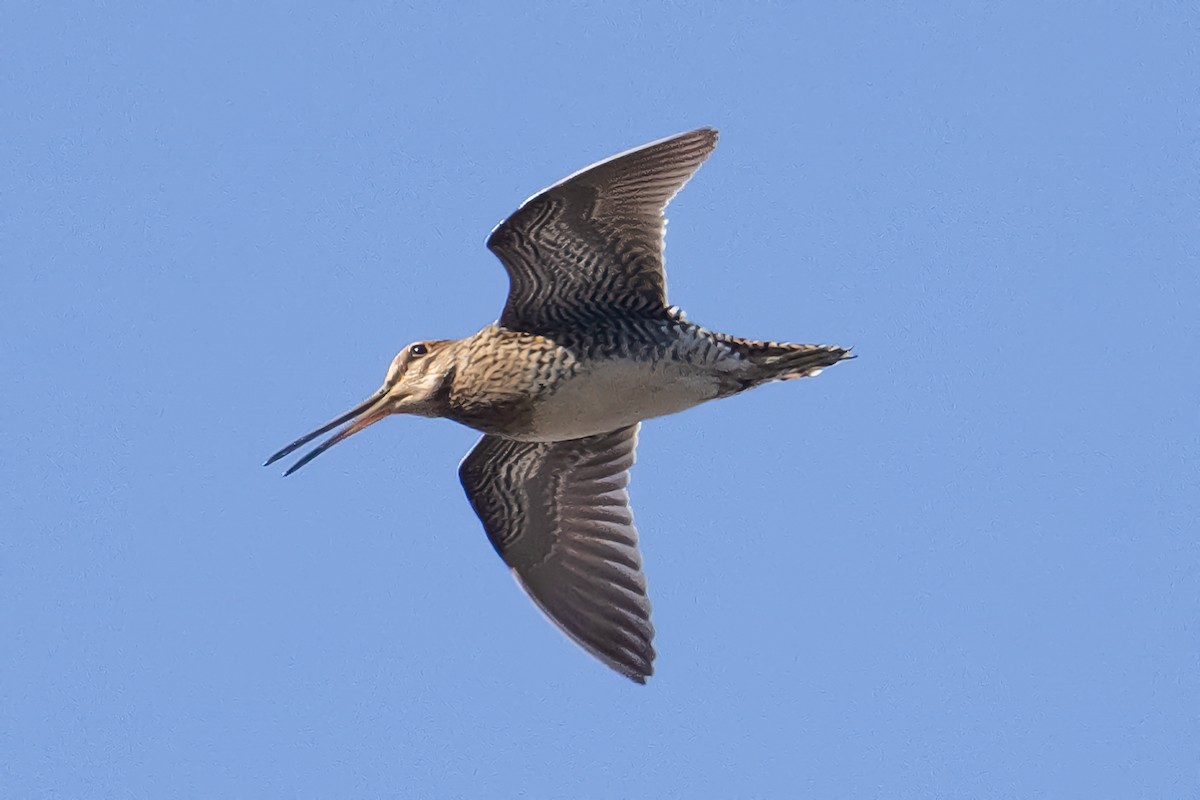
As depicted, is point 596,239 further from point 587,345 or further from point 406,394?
point 406,394

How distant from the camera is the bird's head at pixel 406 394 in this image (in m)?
10.3

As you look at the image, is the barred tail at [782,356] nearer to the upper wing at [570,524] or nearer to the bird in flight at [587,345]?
the bird in flight at [587,345]

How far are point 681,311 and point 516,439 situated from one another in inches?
43.9

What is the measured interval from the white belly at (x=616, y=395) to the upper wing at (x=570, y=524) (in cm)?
108

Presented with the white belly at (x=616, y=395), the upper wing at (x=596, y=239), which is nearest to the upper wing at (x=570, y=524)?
the white belly at (x=616, y=395)

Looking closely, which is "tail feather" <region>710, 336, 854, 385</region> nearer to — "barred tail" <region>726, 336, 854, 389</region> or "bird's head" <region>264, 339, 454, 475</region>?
"barred tail" <region>726, 336, 854, 389</region>

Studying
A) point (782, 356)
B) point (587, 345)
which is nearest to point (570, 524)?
point (587, 345)

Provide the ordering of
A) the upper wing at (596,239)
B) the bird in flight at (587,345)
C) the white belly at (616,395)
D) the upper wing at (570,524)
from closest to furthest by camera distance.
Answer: the upper wing at (596,239), the bird in flight at (587,345), the white belly at (616,395), the upper wing at (570,524)

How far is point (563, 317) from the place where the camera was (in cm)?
1045

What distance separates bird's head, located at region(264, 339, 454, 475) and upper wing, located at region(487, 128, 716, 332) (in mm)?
432

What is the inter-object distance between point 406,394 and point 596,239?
1.29m

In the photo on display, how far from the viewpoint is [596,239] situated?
Answer: 10242mm

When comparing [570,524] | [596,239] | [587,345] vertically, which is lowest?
[570,524]

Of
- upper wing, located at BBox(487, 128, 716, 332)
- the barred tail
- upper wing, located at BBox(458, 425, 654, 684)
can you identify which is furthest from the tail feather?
upper wing, located at BBox(458, 425, 654, 684)
